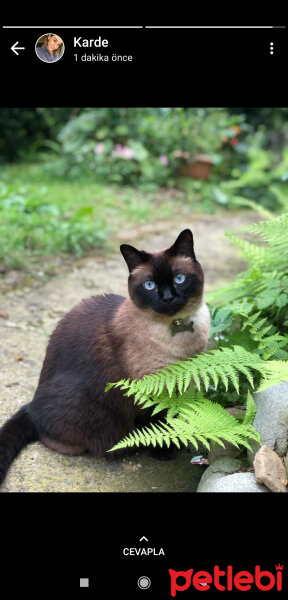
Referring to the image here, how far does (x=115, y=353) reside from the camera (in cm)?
276

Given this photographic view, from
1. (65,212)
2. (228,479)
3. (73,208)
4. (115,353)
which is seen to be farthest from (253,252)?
(73,208)

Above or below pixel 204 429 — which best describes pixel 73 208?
above

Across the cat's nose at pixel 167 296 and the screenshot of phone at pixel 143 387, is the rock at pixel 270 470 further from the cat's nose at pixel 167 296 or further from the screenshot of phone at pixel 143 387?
the cat's nose at pixel 167 296

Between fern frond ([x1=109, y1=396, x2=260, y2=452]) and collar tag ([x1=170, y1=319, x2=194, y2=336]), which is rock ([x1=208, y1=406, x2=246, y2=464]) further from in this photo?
collar tag ([x1=170, y1=319, x2=194, y2=336])

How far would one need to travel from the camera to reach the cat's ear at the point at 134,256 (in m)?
2.65

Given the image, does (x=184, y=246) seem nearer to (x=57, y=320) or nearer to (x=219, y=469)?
(x=219, y=469)

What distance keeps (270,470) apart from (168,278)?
0.95 metres

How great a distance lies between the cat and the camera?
2623mm
